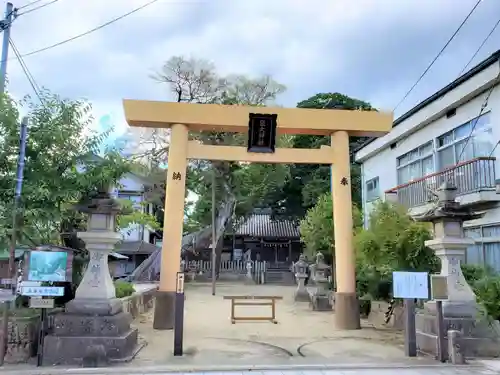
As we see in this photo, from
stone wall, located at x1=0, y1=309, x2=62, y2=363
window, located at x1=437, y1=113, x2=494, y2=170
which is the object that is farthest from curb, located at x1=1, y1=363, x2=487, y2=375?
window, located at x1=437, y1=113, x2=494, y2=170

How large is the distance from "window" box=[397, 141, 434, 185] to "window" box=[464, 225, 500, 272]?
11.3ft

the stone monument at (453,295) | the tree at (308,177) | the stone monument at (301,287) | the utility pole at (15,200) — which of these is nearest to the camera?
the utility pole at (15,200)

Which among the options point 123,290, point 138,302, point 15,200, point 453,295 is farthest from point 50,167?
point 453,295

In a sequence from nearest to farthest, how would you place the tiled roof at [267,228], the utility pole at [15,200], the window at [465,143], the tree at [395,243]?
the utility pole at [15,200], the tree at [395,243], the window at [465,143], the tiled roof at [267,228]

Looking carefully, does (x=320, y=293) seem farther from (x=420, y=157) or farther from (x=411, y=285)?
(x=411, y=285)

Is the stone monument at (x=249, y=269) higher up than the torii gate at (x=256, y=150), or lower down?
lower down

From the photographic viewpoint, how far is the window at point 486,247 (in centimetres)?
1204

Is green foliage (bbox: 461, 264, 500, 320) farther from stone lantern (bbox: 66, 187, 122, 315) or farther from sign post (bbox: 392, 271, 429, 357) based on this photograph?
stone lantern (bbox: 66, 187, 122, 315)

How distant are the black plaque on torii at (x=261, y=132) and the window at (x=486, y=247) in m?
6.28

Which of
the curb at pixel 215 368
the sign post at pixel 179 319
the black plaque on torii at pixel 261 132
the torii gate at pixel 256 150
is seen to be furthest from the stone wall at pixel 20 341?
the black plaque on torii at pixel 261 132

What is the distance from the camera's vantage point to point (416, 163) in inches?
668

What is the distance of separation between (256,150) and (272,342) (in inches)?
203

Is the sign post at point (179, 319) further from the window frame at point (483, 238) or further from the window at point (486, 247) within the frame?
the window frame at point (483, 238)

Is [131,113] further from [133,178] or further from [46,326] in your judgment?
[133,178]
